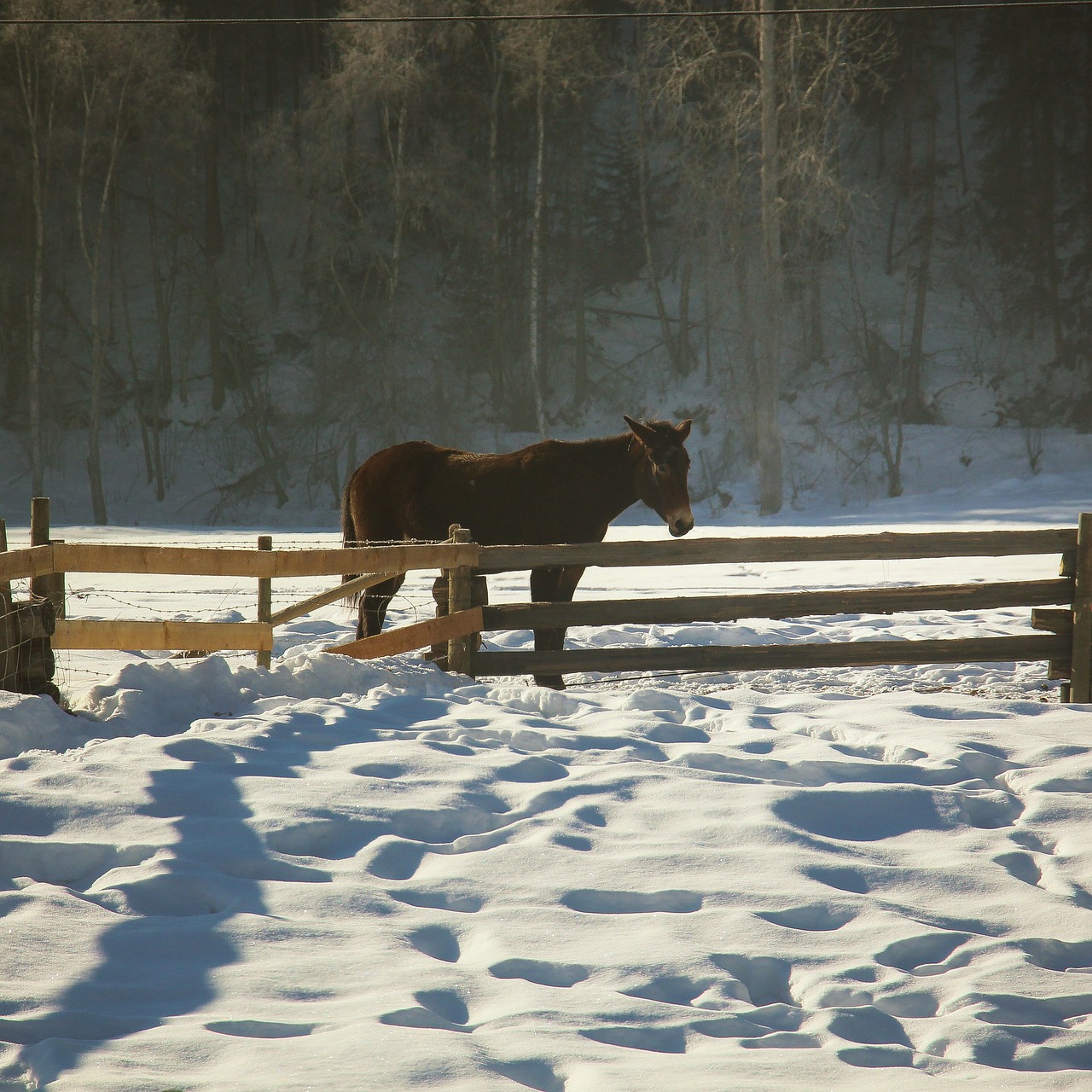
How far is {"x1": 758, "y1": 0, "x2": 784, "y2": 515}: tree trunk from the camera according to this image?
76.6ft

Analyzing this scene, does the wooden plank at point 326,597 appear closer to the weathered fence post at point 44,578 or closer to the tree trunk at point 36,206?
the weathered fence post at point 44,578

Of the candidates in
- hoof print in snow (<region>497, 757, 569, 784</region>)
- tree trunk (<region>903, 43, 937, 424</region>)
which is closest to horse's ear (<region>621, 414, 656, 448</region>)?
hoof print in snow (<region>497, 757, 569, 784</region>)

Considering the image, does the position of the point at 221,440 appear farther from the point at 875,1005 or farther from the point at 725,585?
the point at 875,1005

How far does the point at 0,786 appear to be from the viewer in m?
4.05

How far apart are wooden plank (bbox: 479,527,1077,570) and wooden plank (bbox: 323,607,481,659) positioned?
44 cm

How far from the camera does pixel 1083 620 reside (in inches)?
272

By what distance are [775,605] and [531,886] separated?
382cm

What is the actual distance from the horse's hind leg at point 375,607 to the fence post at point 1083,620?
500 centimetres

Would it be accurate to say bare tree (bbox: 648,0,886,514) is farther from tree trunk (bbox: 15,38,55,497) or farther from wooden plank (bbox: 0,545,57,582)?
wooden plank (bbox: 0,545,57,582)

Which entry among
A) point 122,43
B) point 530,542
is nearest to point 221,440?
point 122,43

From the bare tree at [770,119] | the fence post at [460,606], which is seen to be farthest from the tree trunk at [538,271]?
the fence post at [460,606]

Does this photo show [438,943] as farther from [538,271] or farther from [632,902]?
[538,271]

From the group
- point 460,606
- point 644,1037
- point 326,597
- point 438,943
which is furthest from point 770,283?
point 644,1037

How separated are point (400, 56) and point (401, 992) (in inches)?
1056
